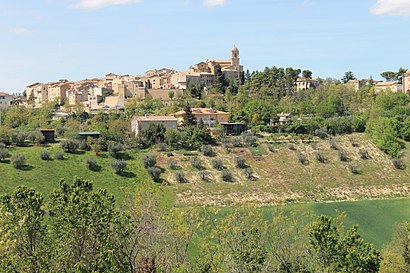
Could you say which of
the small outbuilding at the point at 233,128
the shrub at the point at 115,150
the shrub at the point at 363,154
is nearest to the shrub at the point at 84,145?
the shrub at the point at 115,150

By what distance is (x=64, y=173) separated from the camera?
3859 cm

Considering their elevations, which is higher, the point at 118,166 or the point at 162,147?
the point at 162,147

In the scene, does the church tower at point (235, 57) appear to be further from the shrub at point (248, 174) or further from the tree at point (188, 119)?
the shrub at point (248, 174)

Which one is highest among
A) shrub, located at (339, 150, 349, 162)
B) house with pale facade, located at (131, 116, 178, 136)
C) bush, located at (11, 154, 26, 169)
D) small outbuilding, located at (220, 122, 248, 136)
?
house with pale facade, located at (131, 116, 178, 136)

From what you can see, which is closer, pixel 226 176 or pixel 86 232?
pixel 86 232

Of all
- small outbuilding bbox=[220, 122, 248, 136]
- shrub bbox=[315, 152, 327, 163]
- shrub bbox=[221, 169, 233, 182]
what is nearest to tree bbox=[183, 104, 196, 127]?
small outbuilding bbox=[220, 122, 248, 136]

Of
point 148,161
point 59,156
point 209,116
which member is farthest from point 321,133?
point 59,156

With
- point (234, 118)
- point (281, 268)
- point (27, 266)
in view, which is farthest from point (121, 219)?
point (234, 118)

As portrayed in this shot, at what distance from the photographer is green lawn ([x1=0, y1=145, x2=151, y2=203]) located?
36031 millimetres

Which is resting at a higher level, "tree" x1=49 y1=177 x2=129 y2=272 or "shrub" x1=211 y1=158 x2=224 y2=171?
"tree" x1=49 y1=177 x2=129 y2=272

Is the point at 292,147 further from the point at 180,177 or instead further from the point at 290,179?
the point at 180,177

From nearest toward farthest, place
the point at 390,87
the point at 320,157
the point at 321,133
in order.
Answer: the point at 320,157 → the point at 321,133 → the point at 390,87

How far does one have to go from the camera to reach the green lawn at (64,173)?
3603 centimetres

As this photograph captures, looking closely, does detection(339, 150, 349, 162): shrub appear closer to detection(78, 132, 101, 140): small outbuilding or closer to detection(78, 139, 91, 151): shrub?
detection(78, 132, 101, 140): small outbuilding
